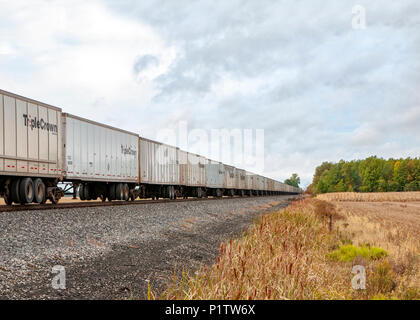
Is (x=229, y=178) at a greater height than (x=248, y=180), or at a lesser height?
greater

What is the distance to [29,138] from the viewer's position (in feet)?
46.9

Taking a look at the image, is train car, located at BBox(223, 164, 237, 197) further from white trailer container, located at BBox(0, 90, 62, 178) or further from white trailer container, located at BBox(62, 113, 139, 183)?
white trailer container, located at BBox(0, 90, 62, 178)

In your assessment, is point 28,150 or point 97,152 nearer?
point 28,150

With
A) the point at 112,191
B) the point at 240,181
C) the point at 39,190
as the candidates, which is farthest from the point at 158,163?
the point at 240,181

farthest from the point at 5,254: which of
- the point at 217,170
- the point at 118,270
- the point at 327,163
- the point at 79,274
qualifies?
the point at 327,163

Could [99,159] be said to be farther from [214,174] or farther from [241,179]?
[241,179]

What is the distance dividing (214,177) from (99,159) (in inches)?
836

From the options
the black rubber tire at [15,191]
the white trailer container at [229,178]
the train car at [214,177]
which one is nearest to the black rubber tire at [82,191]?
the black rubber tire at [15,191]

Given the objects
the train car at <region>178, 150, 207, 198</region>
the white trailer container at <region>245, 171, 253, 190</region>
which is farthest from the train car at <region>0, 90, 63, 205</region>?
the white trailer container at <region>245, 171, 253, 190</region>

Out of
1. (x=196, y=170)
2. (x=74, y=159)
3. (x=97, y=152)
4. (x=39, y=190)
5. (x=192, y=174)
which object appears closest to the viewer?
(x=39, y=190)

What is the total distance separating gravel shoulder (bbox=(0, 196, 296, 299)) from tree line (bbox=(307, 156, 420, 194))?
129 metres

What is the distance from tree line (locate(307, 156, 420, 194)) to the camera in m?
128

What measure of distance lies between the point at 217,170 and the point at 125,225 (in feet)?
96.0
